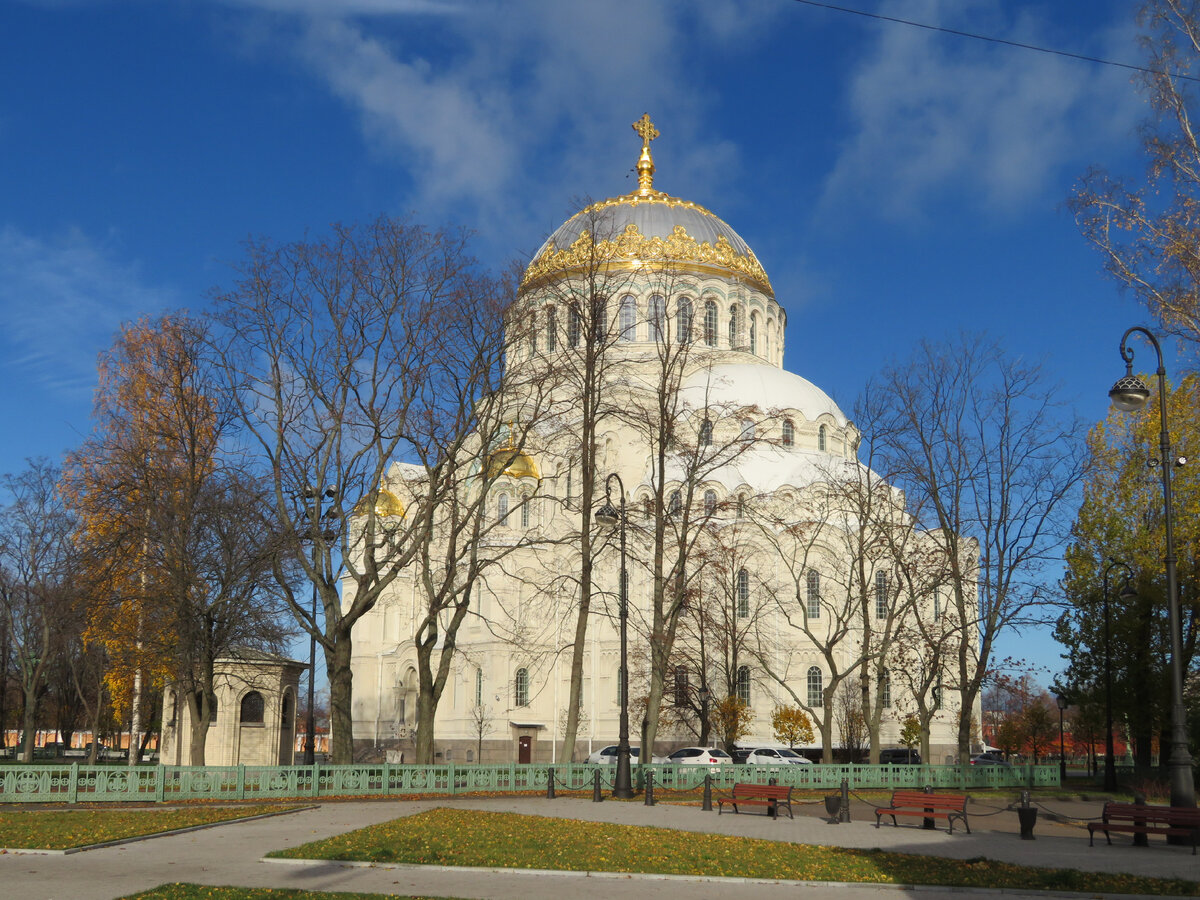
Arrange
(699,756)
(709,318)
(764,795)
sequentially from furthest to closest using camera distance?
(709,318) → (699,756) → (764,795)

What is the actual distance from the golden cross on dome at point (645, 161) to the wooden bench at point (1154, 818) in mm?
45865

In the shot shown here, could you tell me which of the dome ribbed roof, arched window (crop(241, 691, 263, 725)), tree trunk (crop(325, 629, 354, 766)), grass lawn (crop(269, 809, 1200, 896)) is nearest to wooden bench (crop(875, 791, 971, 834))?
grass lawn (crop(269, 809, 1200, 896))

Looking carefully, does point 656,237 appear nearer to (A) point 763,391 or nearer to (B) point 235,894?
(A) point 763,391

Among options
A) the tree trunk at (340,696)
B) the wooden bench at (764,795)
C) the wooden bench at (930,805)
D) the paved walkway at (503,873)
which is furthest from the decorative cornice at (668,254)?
the wooden bench at (930,805)

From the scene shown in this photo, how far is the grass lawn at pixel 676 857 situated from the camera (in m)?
12.3

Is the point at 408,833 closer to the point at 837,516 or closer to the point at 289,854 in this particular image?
the point at 289,854

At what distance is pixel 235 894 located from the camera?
10.5 meters

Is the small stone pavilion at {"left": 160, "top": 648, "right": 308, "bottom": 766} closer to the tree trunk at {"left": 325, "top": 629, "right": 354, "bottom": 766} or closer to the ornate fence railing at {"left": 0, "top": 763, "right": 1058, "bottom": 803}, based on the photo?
the tree trunk at {"left": 325, "top": 629, "right": 354, "bottom": 766}

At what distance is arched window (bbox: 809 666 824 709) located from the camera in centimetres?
4650

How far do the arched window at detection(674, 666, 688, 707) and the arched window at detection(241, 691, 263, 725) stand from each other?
14.7 meters

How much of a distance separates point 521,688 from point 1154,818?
3341 centimetres

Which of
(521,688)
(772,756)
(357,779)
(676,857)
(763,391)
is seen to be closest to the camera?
(676,857)

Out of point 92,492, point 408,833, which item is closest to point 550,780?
point 408,833

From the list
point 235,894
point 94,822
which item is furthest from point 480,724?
point 235,894
